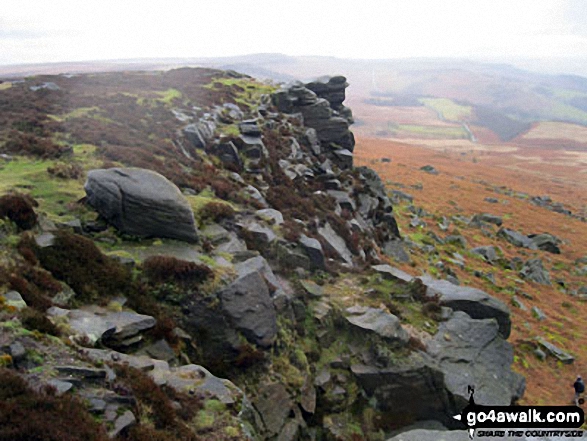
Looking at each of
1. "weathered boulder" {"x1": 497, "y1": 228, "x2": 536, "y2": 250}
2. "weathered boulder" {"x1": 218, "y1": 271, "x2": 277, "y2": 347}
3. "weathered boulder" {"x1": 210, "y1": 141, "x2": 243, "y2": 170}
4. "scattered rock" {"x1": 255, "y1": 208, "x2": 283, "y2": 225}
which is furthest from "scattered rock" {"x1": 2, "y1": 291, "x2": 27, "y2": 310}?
"weathered boulder" {"x1": 497, "y1": 228, "x2": 536, "y2": 250}

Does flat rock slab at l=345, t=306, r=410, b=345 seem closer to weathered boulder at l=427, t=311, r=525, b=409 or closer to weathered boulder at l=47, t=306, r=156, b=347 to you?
weathered boulder at l=427, t=311, r=525, b=409

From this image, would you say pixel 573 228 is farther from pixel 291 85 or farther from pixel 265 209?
pixel 265 209

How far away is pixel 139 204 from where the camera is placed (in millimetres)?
14570

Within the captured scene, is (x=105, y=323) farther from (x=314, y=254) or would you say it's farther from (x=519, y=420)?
(x=519, y=420)

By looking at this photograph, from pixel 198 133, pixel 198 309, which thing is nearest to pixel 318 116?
pixel 198 133

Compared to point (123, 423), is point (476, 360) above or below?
below

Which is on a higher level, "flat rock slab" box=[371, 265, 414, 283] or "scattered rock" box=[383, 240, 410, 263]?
"flat rock slab" box=[371, 265, 414, 283]

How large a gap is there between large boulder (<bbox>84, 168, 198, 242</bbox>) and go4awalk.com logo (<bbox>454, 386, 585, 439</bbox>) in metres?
11.6

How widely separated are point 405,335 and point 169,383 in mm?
9643

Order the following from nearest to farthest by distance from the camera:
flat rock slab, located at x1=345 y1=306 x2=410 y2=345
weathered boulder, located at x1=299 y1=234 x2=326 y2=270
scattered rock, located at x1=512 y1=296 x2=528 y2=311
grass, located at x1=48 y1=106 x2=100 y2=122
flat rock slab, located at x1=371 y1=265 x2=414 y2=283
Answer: flat rock slab, located at x1=345 y1=306 x2=410 y2=345
weathered boulder, located at x1=299 y1=234 x2=326 y2=270
flat rock slab, located at x1=371 y1=265 x2=414 y2=283
grass, located at x1=48 y1=106 x2=100 y2=122
scattered rock, located at x1=512 y1=296 x2=528 y2=311

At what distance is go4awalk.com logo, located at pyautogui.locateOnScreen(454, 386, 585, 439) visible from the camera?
12.5 metres

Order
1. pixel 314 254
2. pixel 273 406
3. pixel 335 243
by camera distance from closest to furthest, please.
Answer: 1. pixel 273 406
2. pixel 314 254
3. pixel 335 243

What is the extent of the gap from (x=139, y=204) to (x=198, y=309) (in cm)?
444

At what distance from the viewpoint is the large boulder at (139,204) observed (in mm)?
14586
